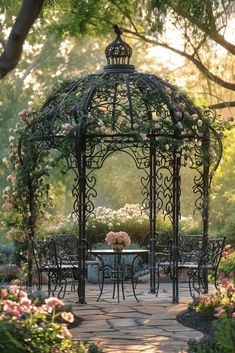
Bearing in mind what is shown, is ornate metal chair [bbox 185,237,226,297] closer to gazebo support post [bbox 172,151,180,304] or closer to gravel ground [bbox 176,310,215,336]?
gazebo support post [bbox 172,151,180,304]

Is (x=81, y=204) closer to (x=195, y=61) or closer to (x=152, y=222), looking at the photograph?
(x=152, y=222)

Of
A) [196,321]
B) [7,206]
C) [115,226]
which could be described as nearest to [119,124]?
[7,206]

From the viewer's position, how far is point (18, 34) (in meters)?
8.89

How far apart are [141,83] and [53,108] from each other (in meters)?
1.35

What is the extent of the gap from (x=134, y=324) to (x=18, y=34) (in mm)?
3765

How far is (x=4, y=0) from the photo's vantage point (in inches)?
453

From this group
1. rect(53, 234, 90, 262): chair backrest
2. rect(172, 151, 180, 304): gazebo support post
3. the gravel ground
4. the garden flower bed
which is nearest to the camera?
the garden flower bed

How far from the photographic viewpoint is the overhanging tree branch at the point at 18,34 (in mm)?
8867

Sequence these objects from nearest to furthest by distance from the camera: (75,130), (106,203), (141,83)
Result: (75,130) → (141,83) → (106,203)

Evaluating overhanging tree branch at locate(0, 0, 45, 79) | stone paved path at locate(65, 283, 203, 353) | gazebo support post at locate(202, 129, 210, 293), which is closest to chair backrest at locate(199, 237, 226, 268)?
gazebo support post at locate(202, 129, 210, 293)

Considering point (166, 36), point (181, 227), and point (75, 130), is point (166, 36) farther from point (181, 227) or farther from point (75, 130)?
point (75, 130)

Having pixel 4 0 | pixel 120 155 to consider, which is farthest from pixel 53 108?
pixel 120 155

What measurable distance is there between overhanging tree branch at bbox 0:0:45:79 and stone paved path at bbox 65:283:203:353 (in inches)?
113

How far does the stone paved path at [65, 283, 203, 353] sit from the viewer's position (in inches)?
356
